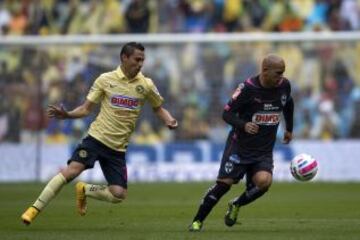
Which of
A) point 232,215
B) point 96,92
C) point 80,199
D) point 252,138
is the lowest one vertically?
point 232,215

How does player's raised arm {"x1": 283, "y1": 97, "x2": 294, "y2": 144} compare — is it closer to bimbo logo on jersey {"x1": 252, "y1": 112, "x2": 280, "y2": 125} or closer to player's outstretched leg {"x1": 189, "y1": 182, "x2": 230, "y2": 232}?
bimbo logo on jersey {"x1": 252, "y1": 112, "x2": 280, "y2": 125}

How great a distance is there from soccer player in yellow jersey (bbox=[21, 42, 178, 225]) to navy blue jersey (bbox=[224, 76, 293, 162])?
2.85 feet

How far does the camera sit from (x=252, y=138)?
12.9 metres

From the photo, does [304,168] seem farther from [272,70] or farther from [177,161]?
[177,161]

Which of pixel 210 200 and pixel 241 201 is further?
pixel 241 201

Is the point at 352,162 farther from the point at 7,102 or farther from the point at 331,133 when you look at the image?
the point at 7,102

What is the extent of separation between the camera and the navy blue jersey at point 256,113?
12758 mm

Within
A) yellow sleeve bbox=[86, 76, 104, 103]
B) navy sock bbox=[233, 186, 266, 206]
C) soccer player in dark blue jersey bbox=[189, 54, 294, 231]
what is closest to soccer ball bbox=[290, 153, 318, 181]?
soccer player in dark blue jersey bbox=[189, 54, 294, 231]

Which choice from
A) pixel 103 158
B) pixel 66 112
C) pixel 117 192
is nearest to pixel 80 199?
pixel 117 192

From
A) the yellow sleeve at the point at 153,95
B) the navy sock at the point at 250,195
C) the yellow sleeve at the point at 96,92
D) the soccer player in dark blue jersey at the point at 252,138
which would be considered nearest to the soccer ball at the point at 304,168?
the soccer player in dark blue jersey at the point at 252,138

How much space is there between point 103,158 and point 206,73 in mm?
14518

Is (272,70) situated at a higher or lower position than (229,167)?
higher

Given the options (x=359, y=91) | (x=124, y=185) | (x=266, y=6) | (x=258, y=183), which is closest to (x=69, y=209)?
(x=124, y=185)

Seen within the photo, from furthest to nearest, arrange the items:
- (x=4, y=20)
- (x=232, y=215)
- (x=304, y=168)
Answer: (x=4, y=20)
(x=232, y=215)
(x=304, y=168)
